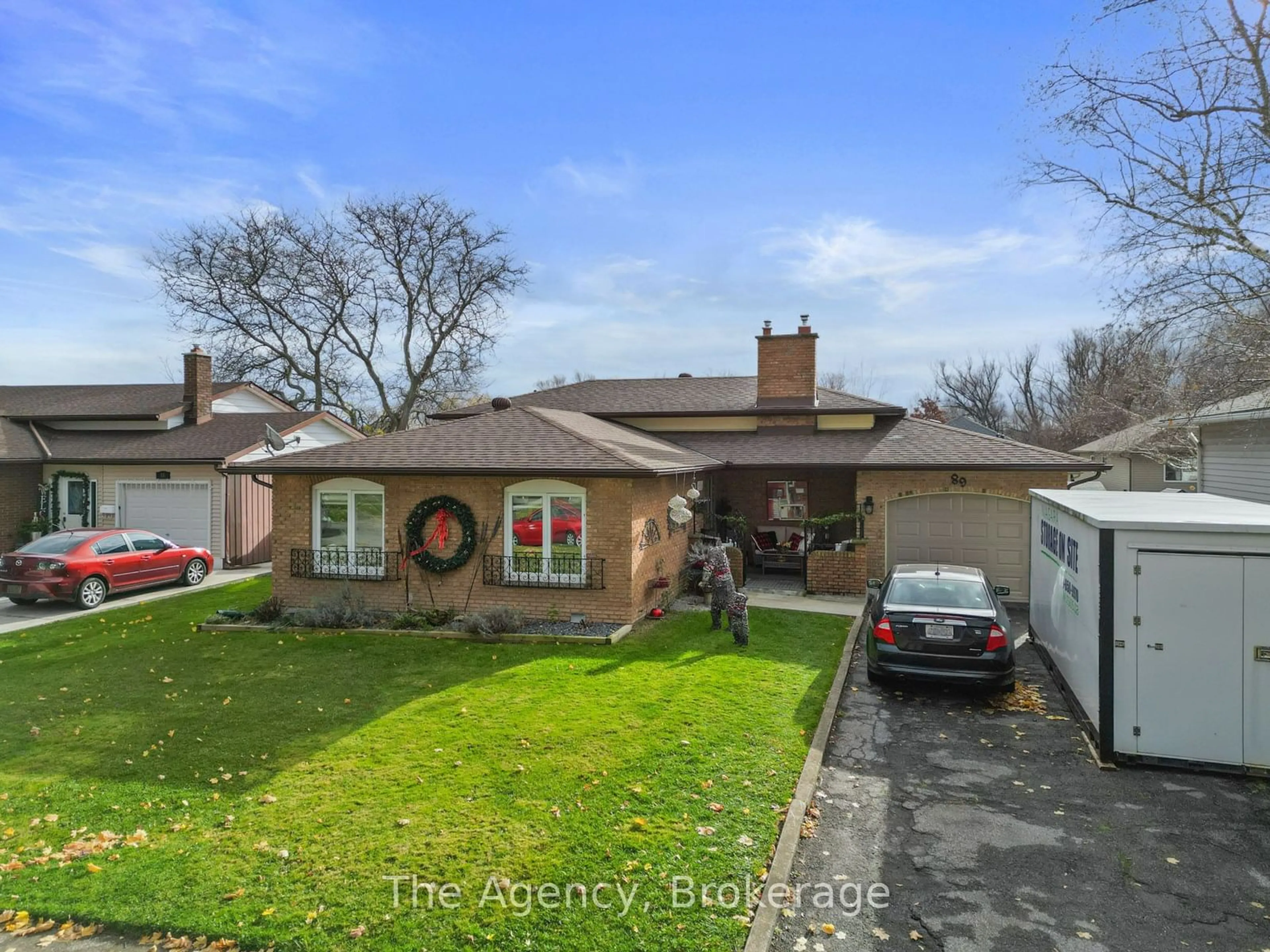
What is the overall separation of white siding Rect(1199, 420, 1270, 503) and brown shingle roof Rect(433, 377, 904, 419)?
679 centimetres

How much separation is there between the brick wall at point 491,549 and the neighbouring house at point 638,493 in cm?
3

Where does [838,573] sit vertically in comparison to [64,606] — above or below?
above

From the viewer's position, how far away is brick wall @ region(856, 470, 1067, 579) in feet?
48.9

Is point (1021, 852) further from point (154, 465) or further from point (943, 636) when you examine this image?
point (154, 465)

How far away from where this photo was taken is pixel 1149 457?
28.2 metres

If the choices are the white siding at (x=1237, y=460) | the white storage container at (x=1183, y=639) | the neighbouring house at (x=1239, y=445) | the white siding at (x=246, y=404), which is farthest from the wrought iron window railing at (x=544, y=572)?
the white siding at (x=246, y=404)

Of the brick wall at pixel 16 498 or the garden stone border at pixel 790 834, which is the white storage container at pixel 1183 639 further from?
the brick wall at pixel 16 498

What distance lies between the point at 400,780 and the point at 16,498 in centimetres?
2167

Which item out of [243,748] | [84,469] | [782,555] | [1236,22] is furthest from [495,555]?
[84,469]

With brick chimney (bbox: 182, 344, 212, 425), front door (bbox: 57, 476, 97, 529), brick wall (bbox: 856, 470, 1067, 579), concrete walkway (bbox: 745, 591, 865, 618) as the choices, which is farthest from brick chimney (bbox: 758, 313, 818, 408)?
front door (bbox: 57, 476, 97, 529)

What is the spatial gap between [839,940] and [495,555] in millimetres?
9017

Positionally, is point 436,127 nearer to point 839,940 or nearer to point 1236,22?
point 1236,22

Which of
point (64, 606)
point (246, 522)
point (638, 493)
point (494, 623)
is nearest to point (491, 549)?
point (494, 623)

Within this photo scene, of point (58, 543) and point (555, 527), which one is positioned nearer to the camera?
point (555, 527)
